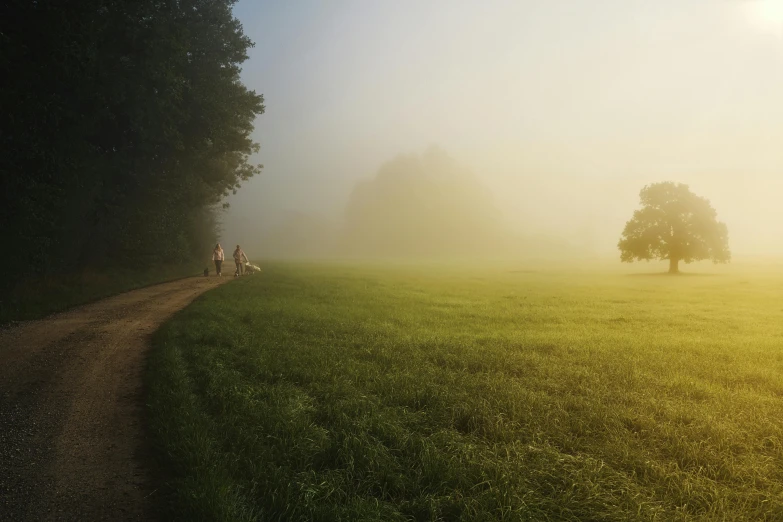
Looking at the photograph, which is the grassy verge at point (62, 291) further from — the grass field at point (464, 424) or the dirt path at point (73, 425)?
the grass field at point (464, 424)

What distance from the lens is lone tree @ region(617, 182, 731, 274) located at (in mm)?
57688

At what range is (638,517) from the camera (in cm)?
490

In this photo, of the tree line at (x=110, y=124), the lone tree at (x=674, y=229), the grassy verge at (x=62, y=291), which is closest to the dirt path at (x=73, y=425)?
the grassy verge at (x=62, y=291)

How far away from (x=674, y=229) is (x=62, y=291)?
2611 inches

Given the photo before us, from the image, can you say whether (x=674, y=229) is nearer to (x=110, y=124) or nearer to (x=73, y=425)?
(x=110, y=124)

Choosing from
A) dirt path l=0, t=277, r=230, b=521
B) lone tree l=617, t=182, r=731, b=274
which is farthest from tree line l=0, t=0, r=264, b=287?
lone tree l=617, t=182, r=731, b=274

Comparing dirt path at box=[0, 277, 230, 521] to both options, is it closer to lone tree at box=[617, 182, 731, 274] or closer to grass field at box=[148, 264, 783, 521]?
grass field at box=[148, 264, 783, 521]

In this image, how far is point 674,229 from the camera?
2295 inches

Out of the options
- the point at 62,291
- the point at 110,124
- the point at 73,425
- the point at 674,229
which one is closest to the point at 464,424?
the point at 73,425

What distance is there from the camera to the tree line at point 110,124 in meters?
16.0

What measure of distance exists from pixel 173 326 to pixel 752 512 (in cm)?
1545

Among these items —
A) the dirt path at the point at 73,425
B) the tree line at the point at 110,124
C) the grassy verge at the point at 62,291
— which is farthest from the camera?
the grassy verge at the point at 62,291

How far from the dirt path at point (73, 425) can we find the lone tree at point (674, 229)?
62.7 m

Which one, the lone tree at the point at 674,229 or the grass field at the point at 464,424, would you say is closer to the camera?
the grass field at the point at 464,424
